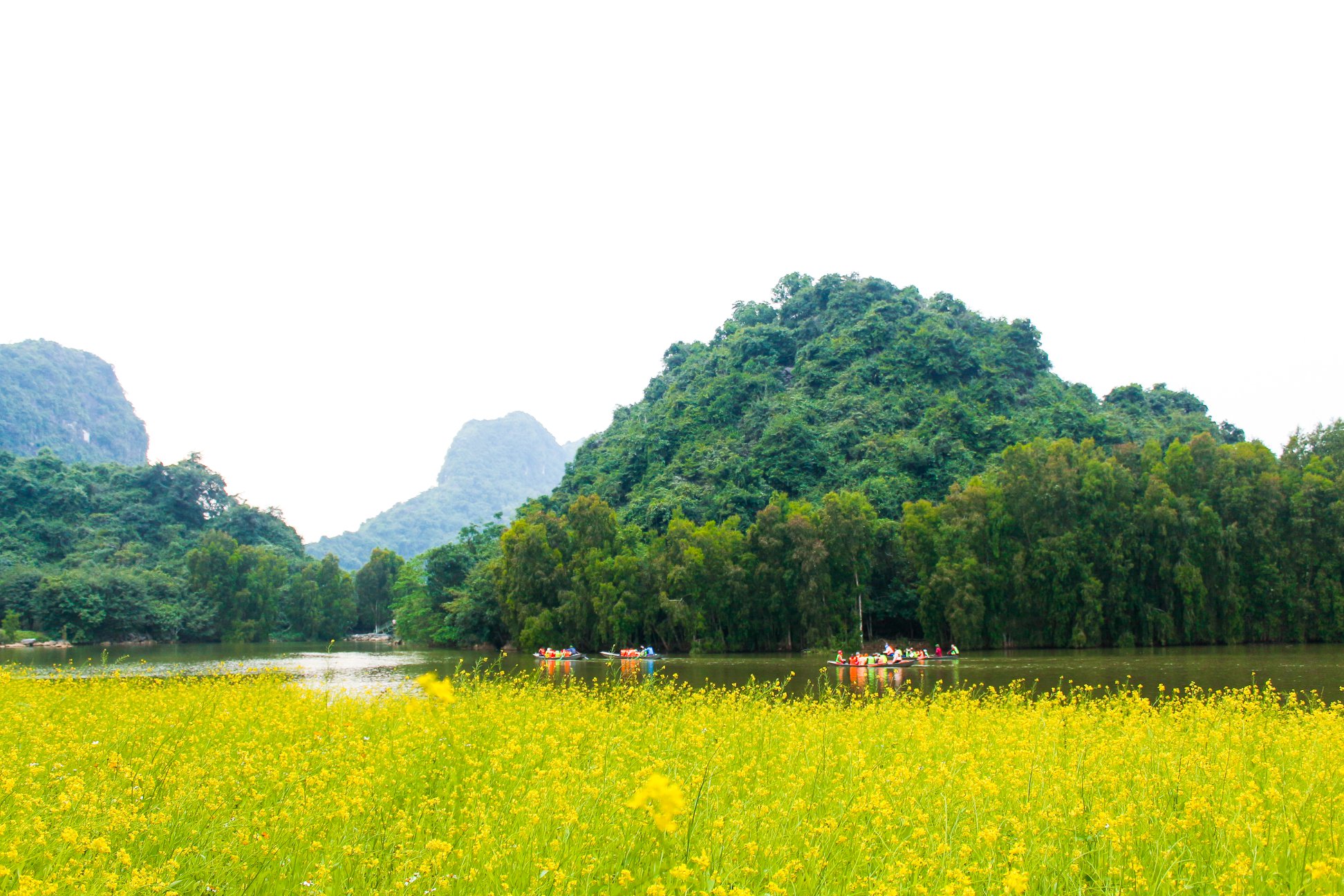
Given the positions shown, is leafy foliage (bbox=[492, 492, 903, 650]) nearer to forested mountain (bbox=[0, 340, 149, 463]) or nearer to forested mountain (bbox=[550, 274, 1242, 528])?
forested mountain (bbox=[550, 274, 1242, 528])

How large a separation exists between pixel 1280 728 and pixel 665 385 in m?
75.1

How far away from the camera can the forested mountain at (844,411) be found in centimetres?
5509

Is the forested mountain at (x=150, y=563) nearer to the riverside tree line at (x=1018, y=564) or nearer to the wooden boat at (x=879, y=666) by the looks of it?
the riverside tree line at (x=1018, y=564)

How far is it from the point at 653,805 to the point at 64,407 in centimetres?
17382

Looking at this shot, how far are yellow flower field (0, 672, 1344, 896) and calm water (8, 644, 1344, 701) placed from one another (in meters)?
8.10

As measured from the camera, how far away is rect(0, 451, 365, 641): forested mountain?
60.1 metres

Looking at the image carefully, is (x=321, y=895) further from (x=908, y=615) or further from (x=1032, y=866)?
(x=908, y=615)

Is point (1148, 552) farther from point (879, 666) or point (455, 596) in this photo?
point (455, 596)

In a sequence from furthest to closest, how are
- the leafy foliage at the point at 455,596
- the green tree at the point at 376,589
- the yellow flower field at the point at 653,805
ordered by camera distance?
the green tree at the point at 376,589 → the leafy foliage at the point at 455,596 → the yellow flower field at the point at 653,805

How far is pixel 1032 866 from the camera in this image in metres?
4.40

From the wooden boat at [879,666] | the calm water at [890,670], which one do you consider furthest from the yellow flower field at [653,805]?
the wooden boat at [879,666]

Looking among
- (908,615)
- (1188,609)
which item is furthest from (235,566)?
(1188,609)

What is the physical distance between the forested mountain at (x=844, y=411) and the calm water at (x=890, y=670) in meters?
17.4

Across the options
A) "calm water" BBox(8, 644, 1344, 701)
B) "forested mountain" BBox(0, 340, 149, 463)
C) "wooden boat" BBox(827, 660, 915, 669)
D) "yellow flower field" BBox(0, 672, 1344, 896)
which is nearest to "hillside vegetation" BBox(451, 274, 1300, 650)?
"calm water" BBox(8, 644, 1344, 701)
